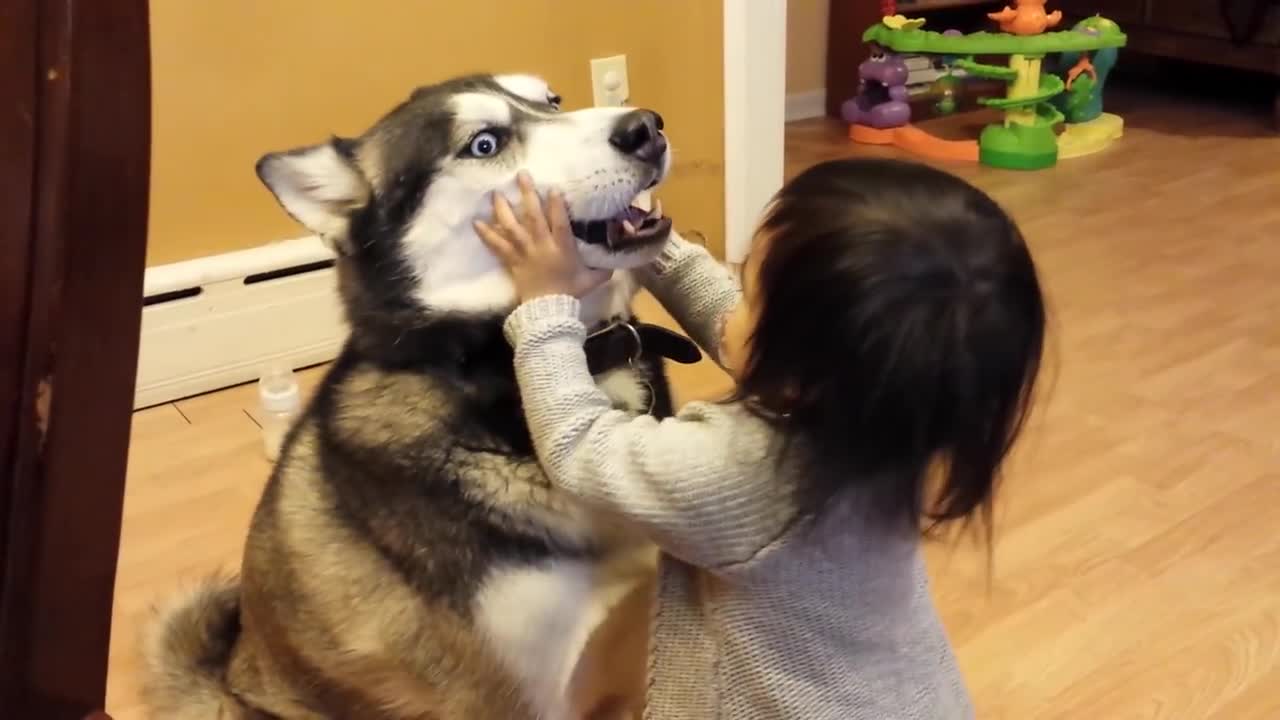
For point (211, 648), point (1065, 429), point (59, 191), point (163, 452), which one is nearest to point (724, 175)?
point (1065, 429)

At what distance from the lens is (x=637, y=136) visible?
3.35ft

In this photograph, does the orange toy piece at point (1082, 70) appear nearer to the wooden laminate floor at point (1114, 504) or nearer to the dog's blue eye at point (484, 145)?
the wooden laminate floor at point (1114, 504)

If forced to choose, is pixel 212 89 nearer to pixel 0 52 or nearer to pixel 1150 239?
pixel 0 52

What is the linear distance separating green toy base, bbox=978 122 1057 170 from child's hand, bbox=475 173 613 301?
9.76ft

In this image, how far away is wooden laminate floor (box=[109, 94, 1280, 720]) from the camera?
149cm

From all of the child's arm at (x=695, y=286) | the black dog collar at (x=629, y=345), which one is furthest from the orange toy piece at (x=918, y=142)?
the black dog collar at (x=629, y=345)

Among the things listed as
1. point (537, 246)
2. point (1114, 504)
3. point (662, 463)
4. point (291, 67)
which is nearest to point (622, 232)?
point (537, 246)

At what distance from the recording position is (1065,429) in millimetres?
2055

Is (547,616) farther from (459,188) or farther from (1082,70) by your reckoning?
(1082,70)

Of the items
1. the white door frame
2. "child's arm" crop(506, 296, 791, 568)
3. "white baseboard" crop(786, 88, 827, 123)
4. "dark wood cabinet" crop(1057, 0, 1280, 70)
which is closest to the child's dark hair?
"child's arm" crop(506, 296, 791, 568)

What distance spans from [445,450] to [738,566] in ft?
0.89

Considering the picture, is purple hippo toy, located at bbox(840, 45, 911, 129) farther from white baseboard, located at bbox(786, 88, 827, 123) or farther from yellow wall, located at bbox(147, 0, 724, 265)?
yellow wall, located at bbox(147, 0, 724, 265)

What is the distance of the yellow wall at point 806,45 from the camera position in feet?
14.4

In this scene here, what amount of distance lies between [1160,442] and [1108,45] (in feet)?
7.95
